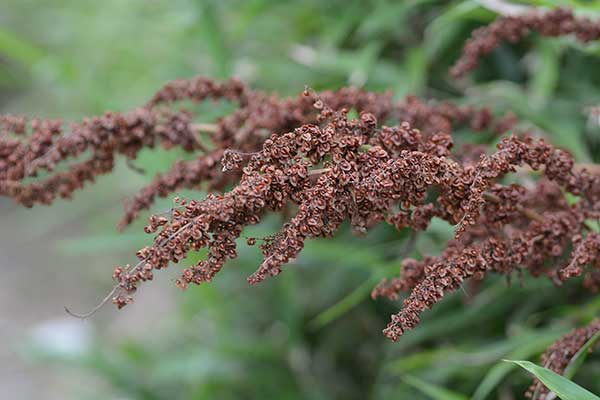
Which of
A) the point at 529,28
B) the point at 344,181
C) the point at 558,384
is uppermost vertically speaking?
the point at 529,28

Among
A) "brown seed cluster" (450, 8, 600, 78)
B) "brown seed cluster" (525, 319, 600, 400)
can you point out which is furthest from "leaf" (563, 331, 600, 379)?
"brown seed cluster" (450, 8, 600, 78)

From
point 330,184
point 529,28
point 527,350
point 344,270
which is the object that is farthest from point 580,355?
point 344,270

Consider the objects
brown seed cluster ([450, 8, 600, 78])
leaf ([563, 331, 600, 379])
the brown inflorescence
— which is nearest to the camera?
the brown inflorescence

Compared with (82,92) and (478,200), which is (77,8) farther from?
(478,200)

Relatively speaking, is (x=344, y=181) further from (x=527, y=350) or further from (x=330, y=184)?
(x=527, y=350)

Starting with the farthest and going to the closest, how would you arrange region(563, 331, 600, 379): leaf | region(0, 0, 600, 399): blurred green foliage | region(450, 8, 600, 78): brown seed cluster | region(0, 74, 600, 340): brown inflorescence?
region(0, 0, 600, 399): blurred green foliage
region(450, 8, 600, 78): brown seed cluster
region(563, 331, 600, 379): leaf
region(0, 74, 600, 340): brown inflorescence

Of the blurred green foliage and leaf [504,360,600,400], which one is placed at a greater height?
the blurred green foliage

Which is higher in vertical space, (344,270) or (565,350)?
(344,270)

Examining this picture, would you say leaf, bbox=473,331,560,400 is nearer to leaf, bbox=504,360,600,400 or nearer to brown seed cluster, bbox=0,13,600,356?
brown seed cluster, bbox=0,13,600,356
